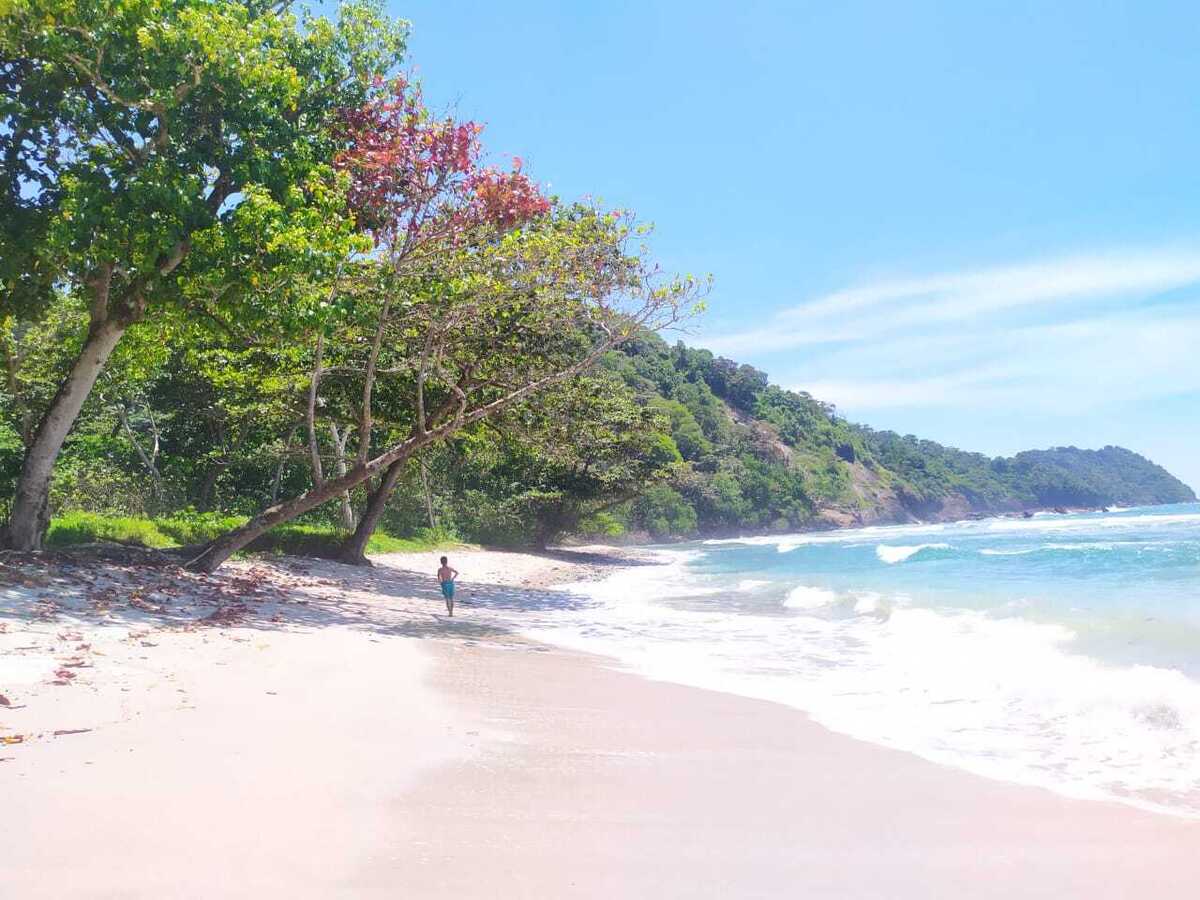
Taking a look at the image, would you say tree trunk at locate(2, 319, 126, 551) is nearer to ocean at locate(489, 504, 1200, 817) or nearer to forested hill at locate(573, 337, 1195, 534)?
ocean at locate(489, 504, 1200, 817)

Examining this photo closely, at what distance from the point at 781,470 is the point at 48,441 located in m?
102

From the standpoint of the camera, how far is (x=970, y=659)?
10.3m

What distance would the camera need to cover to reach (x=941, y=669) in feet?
31.1

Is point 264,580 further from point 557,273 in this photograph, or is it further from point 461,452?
point 461,452

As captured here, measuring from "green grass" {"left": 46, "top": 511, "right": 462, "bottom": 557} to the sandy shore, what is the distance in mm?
9071

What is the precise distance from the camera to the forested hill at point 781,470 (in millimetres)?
93625

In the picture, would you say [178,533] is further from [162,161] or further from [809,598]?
[809,598]

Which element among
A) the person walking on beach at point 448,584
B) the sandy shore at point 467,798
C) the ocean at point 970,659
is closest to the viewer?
the sandy shore at point 467,798

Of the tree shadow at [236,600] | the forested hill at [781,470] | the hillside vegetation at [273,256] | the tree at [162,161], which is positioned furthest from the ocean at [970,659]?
the forested hill at [781,470]

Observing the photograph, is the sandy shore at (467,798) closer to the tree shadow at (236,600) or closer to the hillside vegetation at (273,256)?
the tree shadow at (236,600)

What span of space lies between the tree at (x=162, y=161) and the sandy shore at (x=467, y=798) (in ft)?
16.5

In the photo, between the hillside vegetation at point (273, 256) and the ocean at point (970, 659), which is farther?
the hillside vegetation at point (273, 256)

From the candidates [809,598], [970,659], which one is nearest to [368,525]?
[809,598]

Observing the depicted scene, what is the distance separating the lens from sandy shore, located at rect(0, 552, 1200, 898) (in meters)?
3.36
